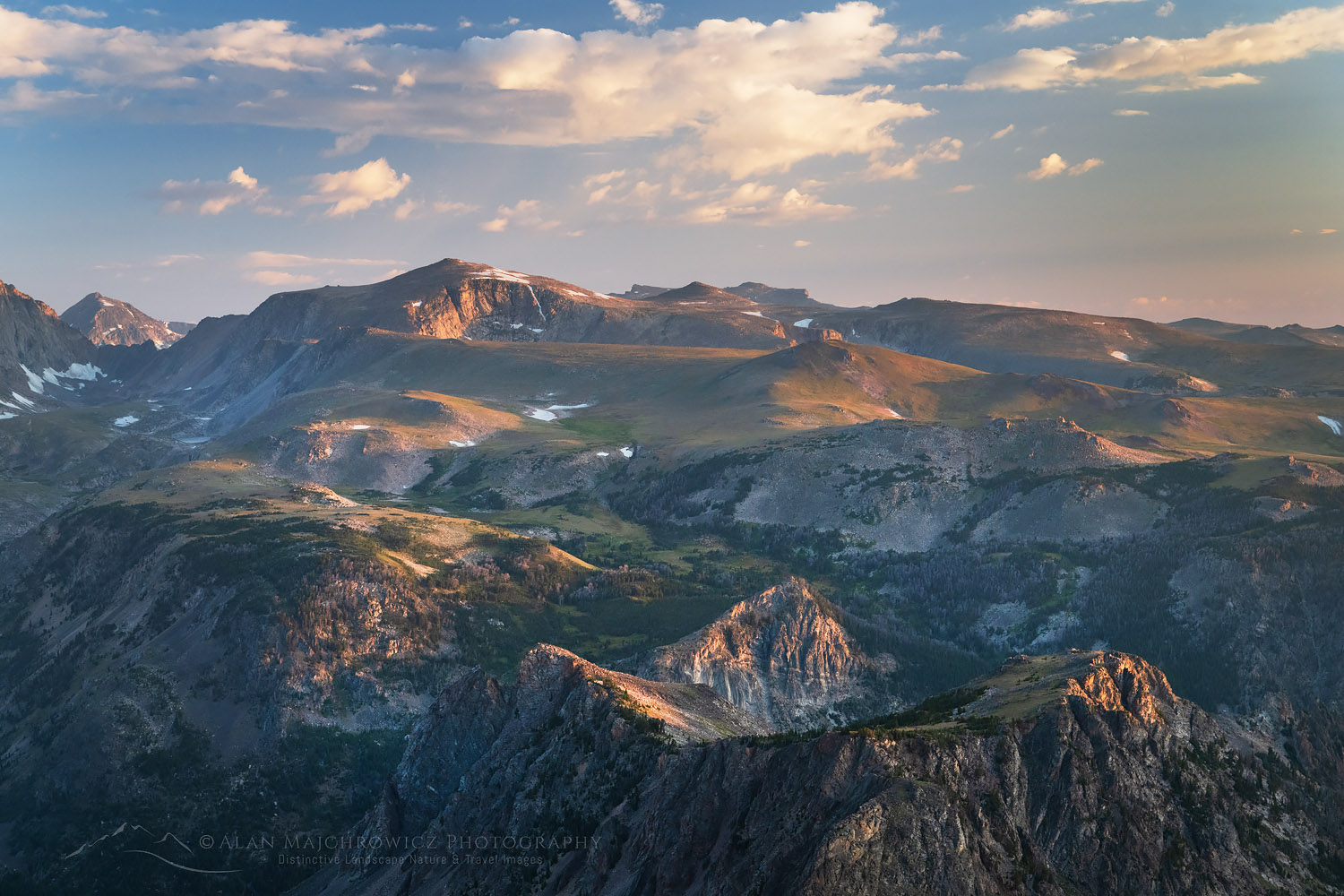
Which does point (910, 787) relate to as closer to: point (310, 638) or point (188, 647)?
point (310, 638)

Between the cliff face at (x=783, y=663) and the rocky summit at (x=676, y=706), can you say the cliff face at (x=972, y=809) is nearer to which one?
the rocky summit at (x=676, y=706)

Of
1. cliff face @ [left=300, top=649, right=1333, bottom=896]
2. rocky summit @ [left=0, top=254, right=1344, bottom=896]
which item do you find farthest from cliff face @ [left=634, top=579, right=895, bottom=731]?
cliff face @ [left=300, top=649, right=1333, bottom=896]

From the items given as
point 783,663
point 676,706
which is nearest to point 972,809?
point 676,706

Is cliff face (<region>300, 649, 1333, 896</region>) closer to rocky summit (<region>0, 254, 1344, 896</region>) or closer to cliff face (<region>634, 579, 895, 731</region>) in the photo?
rocky summit (<region>0, 254, 1344, 896</region>)

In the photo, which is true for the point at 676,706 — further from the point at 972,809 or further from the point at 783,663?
the point at 783,663

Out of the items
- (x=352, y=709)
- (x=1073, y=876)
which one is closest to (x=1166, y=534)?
(x=352, y=709)

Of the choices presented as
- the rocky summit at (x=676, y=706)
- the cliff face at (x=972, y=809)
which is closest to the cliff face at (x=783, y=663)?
the rocky summit at (x=676, y=706)
